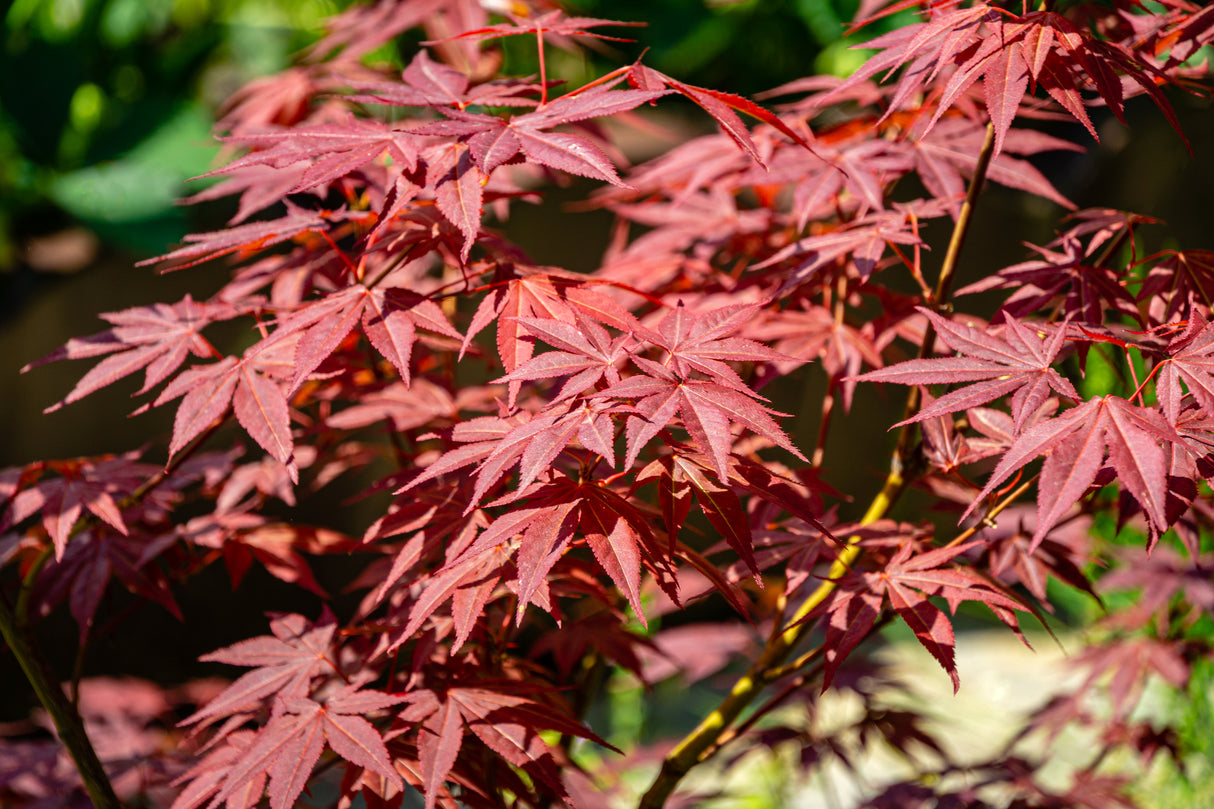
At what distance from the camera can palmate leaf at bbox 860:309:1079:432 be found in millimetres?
661

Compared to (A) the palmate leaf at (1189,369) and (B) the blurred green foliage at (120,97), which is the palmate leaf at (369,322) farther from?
(B) the blurred green foliage at (120,97)

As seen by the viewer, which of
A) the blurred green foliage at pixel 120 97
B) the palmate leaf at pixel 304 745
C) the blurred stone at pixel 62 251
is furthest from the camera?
the blurred green foliage at pixel 120 97

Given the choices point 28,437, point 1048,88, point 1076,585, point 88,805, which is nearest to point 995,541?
point 1076,585

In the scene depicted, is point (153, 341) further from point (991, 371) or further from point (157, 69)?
point (157, 69)

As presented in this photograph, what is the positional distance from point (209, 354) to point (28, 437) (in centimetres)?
198

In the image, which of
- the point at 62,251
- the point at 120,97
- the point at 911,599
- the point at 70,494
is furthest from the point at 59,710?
the point at 120,97

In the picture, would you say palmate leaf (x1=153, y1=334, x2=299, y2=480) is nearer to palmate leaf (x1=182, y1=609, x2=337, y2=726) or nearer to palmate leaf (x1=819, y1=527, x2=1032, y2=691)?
palmate leaf (x1=182, y1=609, x2=337, y2=726)

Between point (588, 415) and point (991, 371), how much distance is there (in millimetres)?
310

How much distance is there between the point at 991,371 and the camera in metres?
0.68

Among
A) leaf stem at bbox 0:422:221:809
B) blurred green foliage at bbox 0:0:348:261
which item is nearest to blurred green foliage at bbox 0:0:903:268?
blurred green foliage at bbox 0:0:348:261

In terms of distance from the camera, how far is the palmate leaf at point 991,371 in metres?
0.66

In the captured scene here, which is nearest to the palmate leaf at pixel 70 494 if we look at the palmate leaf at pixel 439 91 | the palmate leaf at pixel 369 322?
the palmate leaf at pixel 369 322

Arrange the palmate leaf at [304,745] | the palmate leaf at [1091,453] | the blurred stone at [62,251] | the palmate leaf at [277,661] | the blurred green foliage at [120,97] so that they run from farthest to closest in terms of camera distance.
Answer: the blurred green foliage at [120,97] < the blurred stone at [62,251] < the palmate leaf at [277,661] < the palmate leaf at [304,745] < the palmate leaf at [1091,453]

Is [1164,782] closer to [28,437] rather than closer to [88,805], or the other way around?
[88,805]
